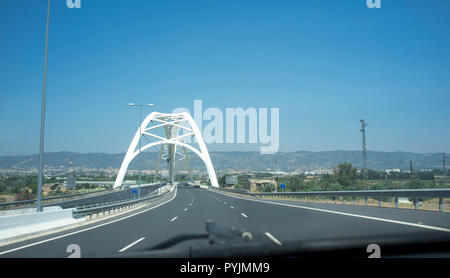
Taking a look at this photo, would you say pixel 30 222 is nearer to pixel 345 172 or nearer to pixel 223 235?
pixel 223 235

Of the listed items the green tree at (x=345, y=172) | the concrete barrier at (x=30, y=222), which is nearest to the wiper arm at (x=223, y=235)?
the concrete barrier at (x=30, y=222)

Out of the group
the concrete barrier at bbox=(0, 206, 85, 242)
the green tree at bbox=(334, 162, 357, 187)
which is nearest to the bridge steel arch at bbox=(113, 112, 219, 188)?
the green tree at bbox=(334, 162, 357, 187)

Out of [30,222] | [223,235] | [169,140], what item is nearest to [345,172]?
[169,140]

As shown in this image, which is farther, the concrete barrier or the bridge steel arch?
the bridge steel arch

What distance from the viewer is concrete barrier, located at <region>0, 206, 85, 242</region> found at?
11.1 meters

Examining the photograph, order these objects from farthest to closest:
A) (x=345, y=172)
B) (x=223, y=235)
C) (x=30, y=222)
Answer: (x=345, y=172), (x=30, y=222), (x=223, y=235)

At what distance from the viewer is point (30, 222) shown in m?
12.7

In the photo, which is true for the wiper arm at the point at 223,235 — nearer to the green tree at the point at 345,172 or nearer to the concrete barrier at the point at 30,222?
the concrete barrier at the point at 30,222

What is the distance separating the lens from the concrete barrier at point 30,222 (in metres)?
11.1

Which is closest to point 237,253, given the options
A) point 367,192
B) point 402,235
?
point 402,235

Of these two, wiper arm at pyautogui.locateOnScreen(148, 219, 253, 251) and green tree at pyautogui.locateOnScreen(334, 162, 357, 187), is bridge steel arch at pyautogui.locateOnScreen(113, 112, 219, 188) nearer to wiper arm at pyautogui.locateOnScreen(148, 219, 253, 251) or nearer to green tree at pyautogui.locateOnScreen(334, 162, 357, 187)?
green tree at pyautogui.locateOnScreen(334, 162, 357, 187)
